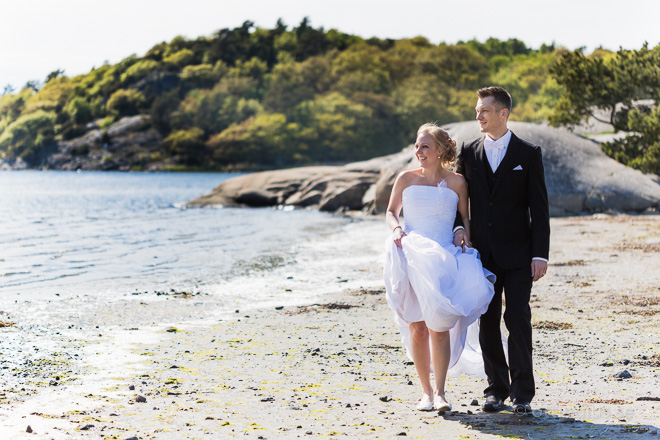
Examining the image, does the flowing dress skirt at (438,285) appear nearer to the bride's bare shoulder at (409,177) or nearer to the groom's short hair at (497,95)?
the bride's bare shoulder at (409,177)

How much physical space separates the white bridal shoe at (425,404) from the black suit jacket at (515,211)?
1.20 meters

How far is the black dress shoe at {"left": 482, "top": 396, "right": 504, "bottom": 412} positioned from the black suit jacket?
41.6 inches

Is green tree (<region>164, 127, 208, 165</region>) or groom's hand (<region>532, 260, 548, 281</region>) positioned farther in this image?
green tree (<region>164, 127, 208, 165</region>)

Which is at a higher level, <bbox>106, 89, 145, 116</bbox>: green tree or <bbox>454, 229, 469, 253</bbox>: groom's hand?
<bbox>106, 89, 145, 116</bbox>: green tree

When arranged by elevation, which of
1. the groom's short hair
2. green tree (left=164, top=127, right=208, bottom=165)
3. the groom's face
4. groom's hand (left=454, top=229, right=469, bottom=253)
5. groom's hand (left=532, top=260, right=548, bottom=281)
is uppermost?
green tree (left=164, top=127, right=208, bottom=165)

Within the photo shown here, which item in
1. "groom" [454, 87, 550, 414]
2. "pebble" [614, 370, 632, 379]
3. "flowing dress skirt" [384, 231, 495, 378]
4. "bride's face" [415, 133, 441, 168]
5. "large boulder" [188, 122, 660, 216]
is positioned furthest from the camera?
"large boulder" [188, 122, 660, 216]

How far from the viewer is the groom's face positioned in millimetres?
5789

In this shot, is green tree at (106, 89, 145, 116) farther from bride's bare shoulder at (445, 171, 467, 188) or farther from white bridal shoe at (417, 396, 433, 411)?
white bridal shoe at (417, 396, 433, 411)

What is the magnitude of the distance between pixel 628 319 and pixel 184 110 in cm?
11881

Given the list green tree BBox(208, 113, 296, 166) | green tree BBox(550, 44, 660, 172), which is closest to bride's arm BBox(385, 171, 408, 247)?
green tree BBox(550, 44, 660, 172)

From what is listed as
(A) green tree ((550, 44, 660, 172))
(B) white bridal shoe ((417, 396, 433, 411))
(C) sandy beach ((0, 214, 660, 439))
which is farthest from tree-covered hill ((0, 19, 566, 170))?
(B) white bridal shoe ((417, 396, 433, 411))

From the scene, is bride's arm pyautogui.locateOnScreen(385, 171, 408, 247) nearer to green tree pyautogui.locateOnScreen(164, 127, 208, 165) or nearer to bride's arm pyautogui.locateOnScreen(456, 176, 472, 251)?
bride's arm pyautogui.locateOnScreen(456, 176, 472, 251)

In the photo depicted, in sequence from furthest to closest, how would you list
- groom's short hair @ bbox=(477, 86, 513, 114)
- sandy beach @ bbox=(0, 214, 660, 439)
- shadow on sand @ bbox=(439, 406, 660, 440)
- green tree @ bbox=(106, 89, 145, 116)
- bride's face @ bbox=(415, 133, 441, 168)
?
green tree @ bbox=(106, 89, 145, 116)
bride's face @ bbox=(415, 133, 441, 168)
groom's short hair @ bbox=(477, 86, 513, 114)
sandy beach @ bbox=(0, 214, 660, 439)
shadow on sand @ bbox=(439, 406, 660, 440)

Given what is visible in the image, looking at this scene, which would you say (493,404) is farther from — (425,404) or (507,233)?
(507,233)
